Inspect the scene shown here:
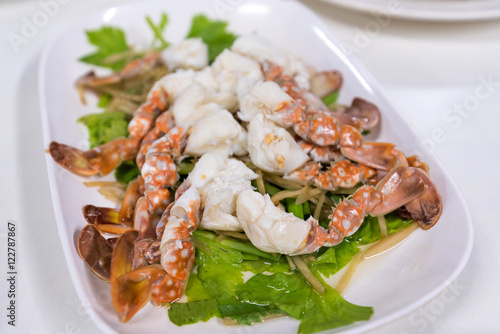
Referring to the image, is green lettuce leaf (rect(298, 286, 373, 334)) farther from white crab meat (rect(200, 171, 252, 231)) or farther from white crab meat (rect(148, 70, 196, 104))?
white crab meat (rect(148, 70, 196, 104))

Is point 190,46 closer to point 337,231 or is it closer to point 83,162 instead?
point 83,162

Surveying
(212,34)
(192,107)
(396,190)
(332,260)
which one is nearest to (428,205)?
(396,190)

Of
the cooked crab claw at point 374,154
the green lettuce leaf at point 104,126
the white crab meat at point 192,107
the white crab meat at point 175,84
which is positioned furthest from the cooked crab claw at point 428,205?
the green lettuce leaf at point 104,126

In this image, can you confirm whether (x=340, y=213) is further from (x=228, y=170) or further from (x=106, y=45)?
(x=106, y=45)

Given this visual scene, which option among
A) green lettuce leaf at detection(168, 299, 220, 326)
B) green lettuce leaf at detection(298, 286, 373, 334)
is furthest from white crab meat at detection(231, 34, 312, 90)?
green lettuce leaf at detection(168, 299, 220, 326)

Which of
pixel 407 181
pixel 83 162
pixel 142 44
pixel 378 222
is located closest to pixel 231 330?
pixel 378 222

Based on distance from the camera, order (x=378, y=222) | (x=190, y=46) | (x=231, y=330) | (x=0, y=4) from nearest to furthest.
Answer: (x=231, y=330)
(x=378, y=222)
(x=190, y=46)
(x=0, y=4)
